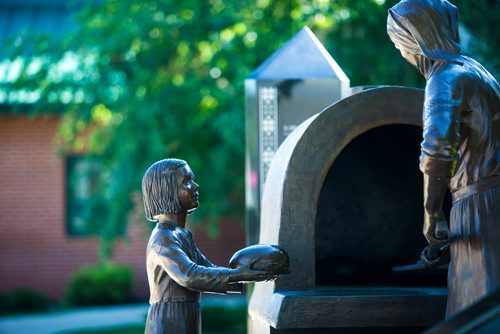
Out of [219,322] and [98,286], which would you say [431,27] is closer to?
[219,322]

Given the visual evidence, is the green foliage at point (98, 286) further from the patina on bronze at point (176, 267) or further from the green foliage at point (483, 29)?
the patina on bronze at point (176, 267)

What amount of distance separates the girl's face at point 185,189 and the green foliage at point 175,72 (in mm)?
6739

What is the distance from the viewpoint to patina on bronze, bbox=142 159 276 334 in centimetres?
453

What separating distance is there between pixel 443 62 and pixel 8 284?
14.6m

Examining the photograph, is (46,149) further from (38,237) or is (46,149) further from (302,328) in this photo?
(302,328)

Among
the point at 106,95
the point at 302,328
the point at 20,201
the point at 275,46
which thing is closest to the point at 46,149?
the point at 20,201

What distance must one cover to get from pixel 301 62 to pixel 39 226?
10.4m

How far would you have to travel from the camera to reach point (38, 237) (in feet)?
57.3

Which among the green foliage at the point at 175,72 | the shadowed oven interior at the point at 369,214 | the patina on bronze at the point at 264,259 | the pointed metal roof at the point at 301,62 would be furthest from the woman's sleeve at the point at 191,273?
the green foliage at the point at 175,72

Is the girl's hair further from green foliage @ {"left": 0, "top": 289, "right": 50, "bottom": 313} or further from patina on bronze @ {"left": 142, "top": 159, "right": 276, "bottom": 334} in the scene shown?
green foliage @ {"left": 0, "top": 289, "right": 50, "bottom": 313}

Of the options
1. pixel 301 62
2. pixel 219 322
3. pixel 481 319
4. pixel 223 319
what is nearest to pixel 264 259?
pixel 481 319

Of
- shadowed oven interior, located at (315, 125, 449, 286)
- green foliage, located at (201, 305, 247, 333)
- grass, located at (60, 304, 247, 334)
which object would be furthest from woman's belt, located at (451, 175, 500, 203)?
green foliage, located at (201, 305, 247, 333)

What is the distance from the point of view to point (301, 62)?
27.7 ft

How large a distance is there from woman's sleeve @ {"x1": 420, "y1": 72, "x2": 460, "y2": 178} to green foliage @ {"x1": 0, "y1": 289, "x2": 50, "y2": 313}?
13706 mm
